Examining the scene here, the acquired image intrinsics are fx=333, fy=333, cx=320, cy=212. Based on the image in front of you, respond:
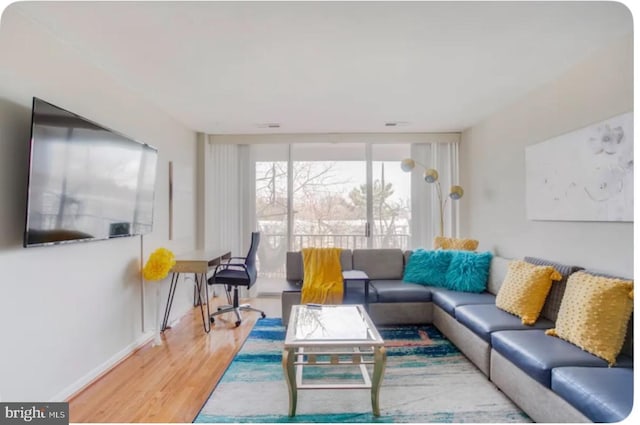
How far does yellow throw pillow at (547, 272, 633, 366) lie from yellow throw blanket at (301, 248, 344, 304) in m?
1.90

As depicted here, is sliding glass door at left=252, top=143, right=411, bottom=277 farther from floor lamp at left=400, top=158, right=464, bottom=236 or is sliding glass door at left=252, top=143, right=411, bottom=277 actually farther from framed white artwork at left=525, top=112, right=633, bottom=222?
framed white artwork at left=525, top=112, right=633, bottom=222

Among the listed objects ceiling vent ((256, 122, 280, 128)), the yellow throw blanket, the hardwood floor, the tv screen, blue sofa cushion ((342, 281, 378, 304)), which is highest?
ceiling vent ((256, 122, 280, 128))

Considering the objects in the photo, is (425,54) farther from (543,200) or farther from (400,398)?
(400,398)

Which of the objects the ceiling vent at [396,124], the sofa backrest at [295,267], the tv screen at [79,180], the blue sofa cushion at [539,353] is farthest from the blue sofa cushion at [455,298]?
the tv screen at [79,180]

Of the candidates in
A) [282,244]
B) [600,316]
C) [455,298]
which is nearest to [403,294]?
[455,298]

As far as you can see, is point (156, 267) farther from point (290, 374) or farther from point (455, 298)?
point (455, 298)

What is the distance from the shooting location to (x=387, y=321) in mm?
3369

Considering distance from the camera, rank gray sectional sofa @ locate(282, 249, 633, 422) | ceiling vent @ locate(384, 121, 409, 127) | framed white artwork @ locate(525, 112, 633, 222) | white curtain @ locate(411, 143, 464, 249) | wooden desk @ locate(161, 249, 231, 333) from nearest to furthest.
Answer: gray sectional sofa @ locate(282, 249, 633, 422) < framed white artwork @ locate(525, 112, 633, 222) < wooden desk @ locate(161, 249, 231, 333) < ceiling vent @ locate(384, 121, 409, 127) < white curtain @ locate(411, 143, 464, 249)

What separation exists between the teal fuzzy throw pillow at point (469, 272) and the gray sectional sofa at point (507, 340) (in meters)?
0.07

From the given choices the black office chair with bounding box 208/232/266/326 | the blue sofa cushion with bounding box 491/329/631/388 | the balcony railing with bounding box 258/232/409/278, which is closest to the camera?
the blue sofa cushion with bounding box 491/329/631/388

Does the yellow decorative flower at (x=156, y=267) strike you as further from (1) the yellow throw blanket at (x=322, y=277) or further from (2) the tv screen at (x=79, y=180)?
(1) the yellow throw blanket at (x=322, y=277)

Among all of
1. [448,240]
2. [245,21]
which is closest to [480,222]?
[448,240]

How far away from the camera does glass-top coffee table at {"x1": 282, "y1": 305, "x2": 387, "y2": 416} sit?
195 centimetres

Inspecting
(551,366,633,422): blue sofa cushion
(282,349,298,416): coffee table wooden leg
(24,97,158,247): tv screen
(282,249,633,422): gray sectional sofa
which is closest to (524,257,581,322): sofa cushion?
(282,249,633,422): gray sectional sofa
